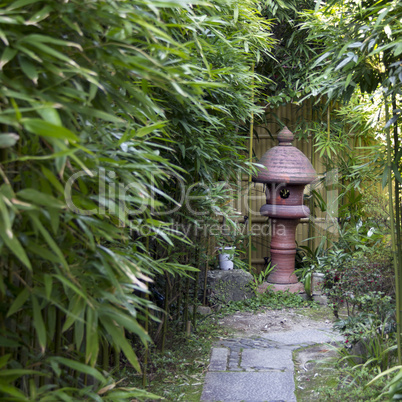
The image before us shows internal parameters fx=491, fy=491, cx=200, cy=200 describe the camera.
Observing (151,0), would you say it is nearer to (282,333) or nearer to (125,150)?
(125,150)

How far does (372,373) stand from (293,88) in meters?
3.40

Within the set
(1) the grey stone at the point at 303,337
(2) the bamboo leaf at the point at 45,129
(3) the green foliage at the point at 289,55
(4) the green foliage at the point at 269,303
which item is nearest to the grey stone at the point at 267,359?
(1) the grey stone at the point at 303,337

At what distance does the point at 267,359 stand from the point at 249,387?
1.64ft

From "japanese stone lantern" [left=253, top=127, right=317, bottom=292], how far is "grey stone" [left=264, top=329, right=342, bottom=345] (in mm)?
1009

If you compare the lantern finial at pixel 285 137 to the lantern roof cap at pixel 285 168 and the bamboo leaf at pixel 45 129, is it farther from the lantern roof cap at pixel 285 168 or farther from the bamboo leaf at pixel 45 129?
the bamboo leaf at pixel 45 129

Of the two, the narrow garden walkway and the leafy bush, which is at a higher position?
the leafy bush

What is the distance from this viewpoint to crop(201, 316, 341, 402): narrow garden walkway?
8.86 ft

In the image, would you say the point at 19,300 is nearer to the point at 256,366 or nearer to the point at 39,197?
the point at 39,197

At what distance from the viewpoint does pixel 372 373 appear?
2.66 meters

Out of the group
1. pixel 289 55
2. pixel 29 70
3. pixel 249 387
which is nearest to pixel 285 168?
pixel 289 55

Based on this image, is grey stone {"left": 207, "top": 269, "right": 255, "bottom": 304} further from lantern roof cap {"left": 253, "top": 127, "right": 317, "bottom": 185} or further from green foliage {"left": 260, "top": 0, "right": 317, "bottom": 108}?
green foliage {"left": 260, "top": 0, "right": 317, "bottom": 108}

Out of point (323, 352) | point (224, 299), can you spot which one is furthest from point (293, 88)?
point (323, 352)

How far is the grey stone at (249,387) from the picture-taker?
8.71ft

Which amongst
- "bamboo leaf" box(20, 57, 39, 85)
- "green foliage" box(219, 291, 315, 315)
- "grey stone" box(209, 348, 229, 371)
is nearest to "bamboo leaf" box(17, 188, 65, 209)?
"bamboo leaf" box(20, 57, 39, 85)
